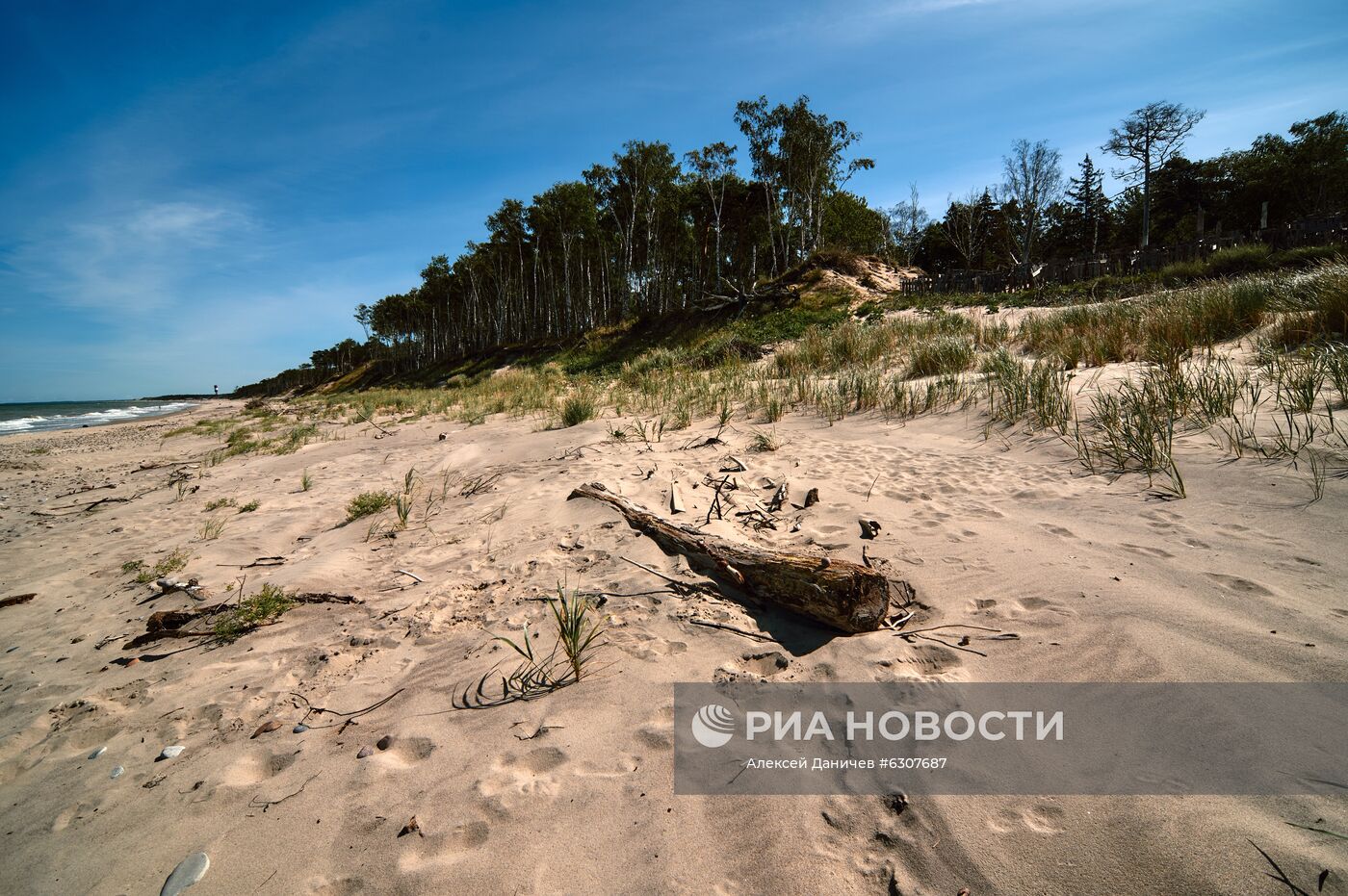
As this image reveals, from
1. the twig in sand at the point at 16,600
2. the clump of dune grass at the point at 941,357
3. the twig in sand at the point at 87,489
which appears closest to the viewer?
the twig in sand at the point at 16,600

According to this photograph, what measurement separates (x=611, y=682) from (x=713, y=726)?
0.48 meters

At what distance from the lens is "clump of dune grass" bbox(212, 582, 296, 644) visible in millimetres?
2734

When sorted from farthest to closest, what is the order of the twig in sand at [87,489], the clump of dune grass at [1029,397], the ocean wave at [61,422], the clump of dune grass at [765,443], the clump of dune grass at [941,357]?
the ocean wave at [61,422] → the clump of dune grass at [941,357] → the twig in sand at [87,489] → the clump of dune grass at [765,443] → the clump of dune grass at [1029,397]

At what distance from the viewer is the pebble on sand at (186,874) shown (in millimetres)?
1409

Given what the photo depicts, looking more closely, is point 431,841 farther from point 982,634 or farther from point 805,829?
point 982,634

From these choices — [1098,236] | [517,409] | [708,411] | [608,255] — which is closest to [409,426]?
[517,409]

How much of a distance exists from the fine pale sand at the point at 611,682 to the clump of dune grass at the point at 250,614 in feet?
0.29

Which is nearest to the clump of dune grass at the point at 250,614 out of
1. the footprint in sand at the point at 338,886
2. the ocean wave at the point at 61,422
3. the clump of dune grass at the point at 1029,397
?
the footprint in sand at the point at 338,886

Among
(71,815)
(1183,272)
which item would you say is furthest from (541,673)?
(1183,272)

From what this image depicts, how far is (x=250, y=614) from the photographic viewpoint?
285cm

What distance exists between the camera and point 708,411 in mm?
7504

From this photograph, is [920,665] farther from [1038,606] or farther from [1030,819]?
[1038,606]

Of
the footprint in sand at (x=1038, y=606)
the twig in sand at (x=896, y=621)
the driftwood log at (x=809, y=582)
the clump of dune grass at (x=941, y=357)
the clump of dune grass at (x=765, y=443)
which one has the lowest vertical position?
the twig in sand at (x=896, y=621)

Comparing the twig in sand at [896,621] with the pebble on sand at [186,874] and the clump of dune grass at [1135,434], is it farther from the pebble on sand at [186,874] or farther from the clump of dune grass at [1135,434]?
the pebble on sand at [186,874]
